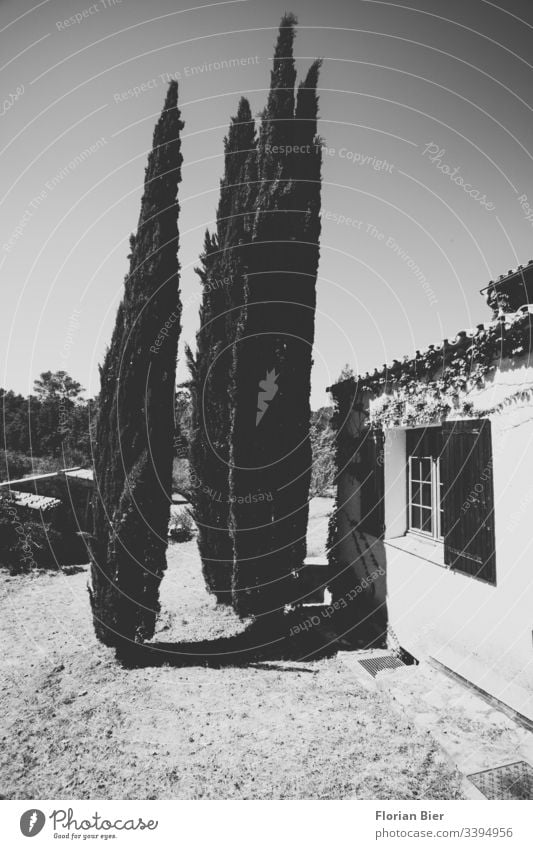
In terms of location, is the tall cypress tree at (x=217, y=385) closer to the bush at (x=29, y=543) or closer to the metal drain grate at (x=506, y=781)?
the bush at (x=29, y=543)

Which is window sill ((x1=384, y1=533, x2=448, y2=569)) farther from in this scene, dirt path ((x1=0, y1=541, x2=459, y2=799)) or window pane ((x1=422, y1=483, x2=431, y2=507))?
dirt path ((x1=0, y1=541, x2=459, y2=799))

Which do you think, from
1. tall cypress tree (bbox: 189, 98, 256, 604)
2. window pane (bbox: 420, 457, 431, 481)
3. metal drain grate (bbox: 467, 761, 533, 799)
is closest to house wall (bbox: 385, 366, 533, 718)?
metal drain grate (bbox: 467, 761, 533, 799)

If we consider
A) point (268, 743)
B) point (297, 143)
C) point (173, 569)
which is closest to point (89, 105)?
point (297, 143)

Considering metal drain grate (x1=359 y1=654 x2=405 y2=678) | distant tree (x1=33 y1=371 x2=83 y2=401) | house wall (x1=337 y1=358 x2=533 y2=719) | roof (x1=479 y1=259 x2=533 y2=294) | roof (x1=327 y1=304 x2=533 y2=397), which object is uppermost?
distant tree (x1=33 y1=371 x2=83 y2=401)

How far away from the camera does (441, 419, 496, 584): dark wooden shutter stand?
4652 mm

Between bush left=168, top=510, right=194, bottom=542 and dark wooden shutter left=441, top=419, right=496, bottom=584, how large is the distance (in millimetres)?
10375

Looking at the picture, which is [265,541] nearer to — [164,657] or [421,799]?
[164,657]

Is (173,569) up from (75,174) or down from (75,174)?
down

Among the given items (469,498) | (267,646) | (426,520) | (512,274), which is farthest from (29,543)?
(512,274)

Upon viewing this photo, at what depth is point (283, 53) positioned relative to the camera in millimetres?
7105

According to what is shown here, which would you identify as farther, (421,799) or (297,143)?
(297,143)

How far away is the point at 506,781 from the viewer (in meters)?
3.42

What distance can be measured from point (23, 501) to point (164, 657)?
7.59 metres
